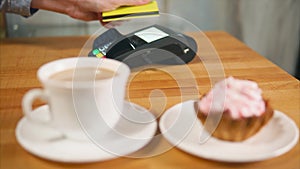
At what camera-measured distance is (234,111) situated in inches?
25.2

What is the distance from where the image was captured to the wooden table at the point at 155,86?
650 millimetres

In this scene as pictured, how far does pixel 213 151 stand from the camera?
2.07 feet

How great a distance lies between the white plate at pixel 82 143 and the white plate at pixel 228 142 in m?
0.04

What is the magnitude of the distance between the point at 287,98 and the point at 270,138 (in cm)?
24

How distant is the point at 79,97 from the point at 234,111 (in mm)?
233

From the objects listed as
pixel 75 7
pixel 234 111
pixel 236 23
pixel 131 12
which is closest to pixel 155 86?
pixel 131 12

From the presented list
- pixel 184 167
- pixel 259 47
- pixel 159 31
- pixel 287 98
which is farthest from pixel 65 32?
pixel 184 167

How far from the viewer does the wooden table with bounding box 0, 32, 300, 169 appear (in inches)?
25.6

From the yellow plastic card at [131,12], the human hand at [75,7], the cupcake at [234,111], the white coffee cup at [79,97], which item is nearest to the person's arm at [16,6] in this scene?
Result: the human hand at [75,7]

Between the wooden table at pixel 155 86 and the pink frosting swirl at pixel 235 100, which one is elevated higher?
the pink frosting swirl at pixel 235 100

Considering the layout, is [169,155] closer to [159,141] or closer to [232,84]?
[159,141]

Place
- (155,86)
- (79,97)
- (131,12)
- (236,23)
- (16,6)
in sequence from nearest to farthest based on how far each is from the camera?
(79,97)
(155,86)
(131,12)
(16,6)
(236,23)

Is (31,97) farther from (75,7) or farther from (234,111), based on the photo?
(75,7)

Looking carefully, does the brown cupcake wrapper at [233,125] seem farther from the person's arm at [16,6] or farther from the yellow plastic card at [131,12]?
the person's arm at [16,6]
